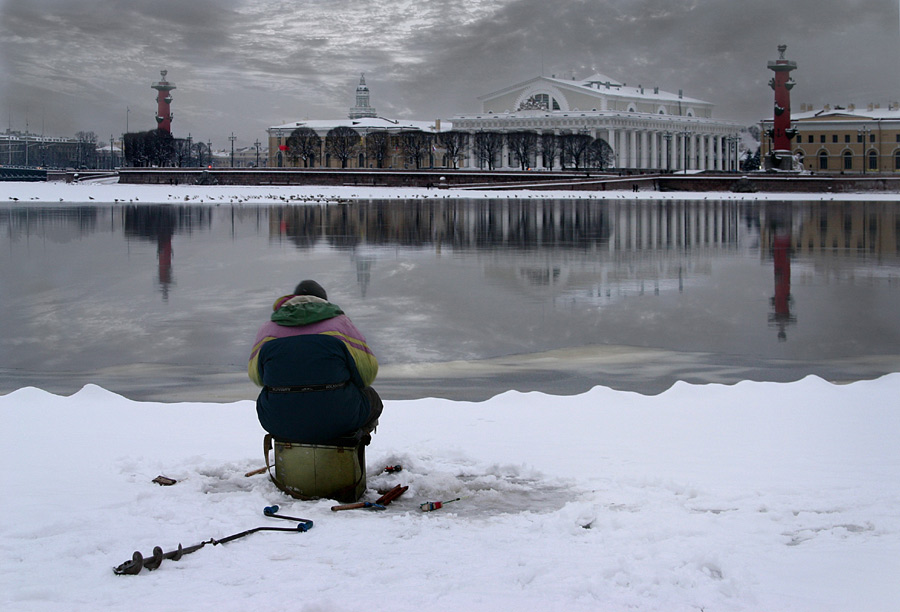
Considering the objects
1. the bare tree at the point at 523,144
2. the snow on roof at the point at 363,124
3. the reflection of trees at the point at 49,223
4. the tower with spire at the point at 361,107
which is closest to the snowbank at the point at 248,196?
the reflection of trees at the point at 49,223

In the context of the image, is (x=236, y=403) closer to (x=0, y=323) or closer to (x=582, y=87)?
(x=0, y=323)

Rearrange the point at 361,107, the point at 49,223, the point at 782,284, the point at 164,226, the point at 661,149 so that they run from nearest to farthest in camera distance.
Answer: the point at 782,284, the point at 164,226, the point at 49,223, the point at 661,149, the point at 361,107

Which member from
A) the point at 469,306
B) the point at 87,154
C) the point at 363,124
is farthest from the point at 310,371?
the point at 363,124

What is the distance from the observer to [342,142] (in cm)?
7038

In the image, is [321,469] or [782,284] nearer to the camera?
[321,469]

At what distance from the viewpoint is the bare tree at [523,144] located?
67938mm

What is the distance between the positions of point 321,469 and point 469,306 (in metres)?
5.42

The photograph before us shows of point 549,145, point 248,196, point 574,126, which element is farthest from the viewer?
point 574,126

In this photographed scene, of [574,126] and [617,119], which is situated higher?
[617,119]

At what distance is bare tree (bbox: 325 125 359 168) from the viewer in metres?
70.4

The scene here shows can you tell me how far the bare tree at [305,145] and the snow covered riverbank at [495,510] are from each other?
66.7m

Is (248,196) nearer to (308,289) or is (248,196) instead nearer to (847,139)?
(308,289)

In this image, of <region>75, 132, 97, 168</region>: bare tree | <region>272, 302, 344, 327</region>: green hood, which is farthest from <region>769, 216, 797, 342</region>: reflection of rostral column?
<region>75, 132, 97, 168</region>: bare tree

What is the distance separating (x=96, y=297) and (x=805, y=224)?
16.2m
